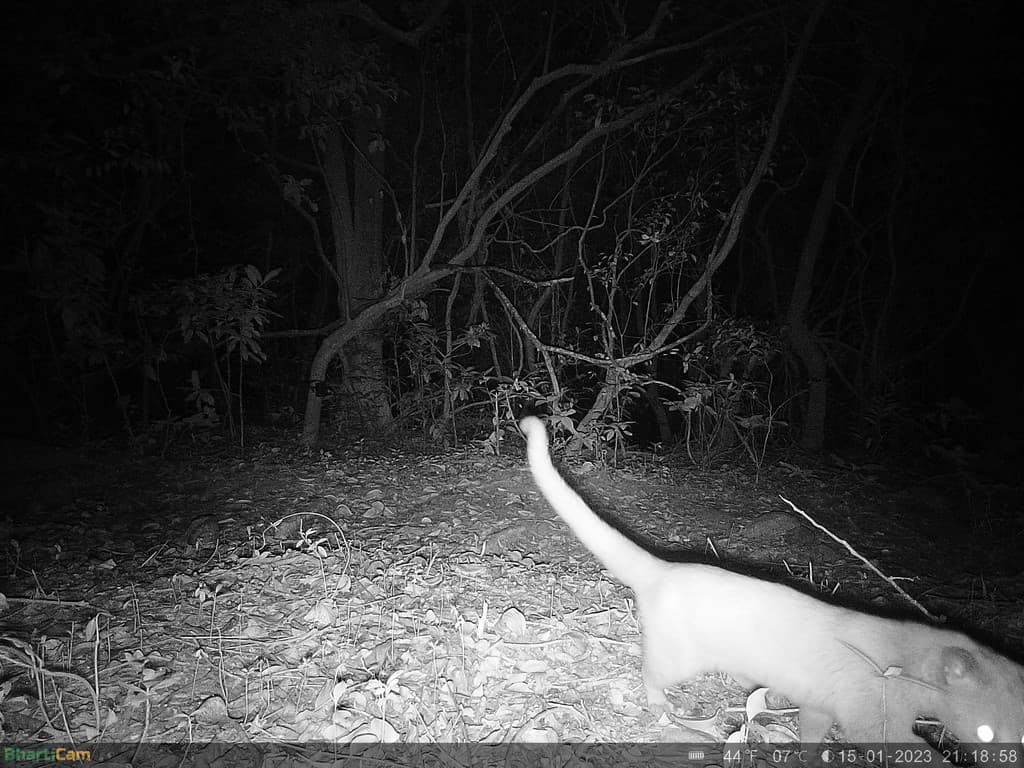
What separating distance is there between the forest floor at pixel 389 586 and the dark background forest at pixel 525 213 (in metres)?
1.31

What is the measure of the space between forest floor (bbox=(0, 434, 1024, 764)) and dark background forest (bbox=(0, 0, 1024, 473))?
51.7 inches

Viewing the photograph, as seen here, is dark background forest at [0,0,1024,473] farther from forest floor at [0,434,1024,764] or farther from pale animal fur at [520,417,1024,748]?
pale animal fur at [520,417,1024,748]

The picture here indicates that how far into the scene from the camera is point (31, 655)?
9.09 feet

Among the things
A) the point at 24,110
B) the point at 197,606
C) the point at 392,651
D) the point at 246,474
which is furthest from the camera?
the point at 246,474

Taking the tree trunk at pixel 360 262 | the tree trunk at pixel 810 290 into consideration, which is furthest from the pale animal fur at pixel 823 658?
the tree trunk at pixel 810 290

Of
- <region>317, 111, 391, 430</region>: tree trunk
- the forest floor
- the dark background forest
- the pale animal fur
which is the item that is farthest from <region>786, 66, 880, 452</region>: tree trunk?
the pale animal fur

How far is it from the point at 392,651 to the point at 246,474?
3962 mm

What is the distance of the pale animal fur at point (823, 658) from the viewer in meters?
2.37

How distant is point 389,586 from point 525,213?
830cm

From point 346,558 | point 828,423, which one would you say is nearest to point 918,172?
point 828,423

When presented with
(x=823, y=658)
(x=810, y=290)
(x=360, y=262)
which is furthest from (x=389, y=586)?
(x=810, y=290)

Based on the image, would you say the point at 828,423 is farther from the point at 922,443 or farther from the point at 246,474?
the point at 246,474

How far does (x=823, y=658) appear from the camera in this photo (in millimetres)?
2533

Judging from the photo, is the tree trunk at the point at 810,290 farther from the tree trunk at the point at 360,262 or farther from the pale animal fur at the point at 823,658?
the pale animal fur at the point at 823,658
